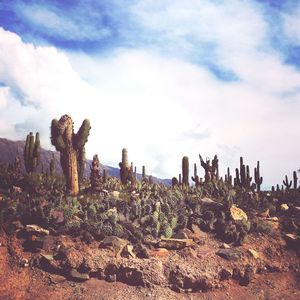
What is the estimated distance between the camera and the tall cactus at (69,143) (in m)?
15.6

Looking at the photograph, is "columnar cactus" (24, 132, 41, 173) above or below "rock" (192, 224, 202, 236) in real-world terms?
above

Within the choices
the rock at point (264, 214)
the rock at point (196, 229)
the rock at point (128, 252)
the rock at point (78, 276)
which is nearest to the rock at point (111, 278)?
the rock at point (78, 276)

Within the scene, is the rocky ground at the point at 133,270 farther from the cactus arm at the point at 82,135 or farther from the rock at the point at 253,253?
the cactus arm at the point at 82,135

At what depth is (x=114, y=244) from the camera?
36.9ft

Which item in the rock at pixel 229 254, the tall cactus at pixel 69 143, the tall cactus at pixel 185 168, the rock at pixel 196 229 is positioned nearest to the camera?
the rock at pixel 229 254

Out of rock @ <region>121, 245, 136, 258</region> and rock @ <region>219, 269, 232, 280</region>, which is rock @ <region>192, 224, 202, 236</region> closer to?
rock @ <region>219, 269, 232, 280</region>

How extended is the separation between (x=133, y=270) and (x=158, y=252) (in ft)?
3.91

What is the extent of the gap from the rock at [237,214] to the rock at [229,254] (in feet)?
6.57

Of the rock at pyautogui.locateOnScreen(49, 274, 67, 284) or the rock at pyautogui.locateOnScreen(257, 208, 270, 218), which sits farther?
the rock at pyautogui.locateOnScreen(257, 208, 270, 218)

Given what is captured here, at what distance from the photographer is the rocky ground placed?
988cm

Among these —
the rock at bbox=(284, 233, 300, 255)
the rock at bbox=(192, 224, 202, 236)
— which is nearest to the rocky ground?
the rock at bbox=(192, 224, 202, 236)

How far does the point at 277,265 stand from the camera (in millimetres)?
12242

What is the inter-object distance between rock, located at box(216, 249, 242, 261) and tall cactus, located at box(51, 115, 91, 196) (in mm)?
6484

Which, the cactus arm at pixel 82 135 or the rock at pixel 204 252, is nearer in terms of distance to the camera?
the rock at pixel 204 252
